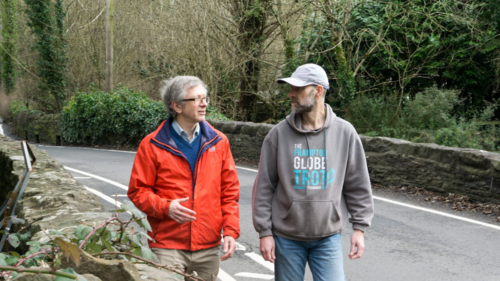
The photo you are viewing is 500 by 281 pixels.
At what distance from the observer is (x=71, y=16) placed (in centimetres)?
3522

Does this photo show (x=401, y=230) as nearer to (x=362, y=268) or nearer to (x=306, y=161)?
(x=362, y=268)

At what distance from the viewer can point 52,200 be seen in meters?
3.89

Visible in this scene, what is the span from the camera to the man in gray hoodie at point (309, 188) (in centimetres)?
332

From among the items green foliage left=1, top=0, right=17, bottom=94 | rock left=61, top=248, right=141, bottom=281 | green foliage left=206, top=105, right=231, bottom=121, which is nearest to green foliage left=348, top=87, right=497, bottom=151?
green foliage left=206, top=105, right=231, bottom=121

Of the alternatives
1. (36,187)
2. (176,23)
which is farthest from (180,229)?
(176,23)

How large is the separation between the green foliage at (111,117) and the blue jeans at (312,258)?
17339 mm

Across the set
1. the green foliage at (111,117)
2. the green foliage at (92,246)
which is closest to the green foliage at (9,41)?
the green foliage at (111,117)

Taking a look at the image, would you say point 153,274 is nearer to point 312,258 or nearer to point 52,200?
point 312,258

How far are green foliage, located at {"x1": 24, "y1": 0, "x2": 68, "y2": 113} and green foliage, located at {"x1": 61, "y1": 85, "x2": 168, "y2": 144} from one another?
19.7 feet

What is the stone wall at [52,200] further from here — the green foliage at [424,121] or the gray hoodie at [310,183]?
the green foliage at [424,121]

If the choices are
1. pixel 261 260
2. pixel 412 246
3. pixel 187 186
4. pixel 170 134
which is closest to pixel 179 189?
pixel 187 186

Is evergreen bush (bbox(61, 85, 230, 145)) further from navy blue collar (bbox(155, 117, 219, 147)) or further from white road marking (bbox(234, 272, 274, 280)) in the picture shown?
navy blue collar (bbox(155, 117, 219, 147))

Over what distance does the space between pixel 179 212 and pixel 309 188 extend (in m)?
0.78

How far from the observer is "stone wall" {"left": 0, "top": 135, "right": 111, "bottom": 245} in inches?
126
